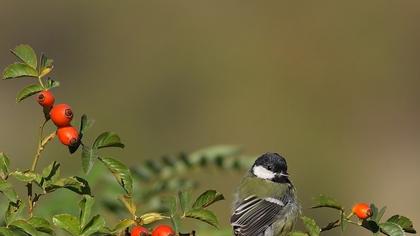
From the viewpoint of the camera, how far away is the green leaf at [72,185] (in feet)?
9.31

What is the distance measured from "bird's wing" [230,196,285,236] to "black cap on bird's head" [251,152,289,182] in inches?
5.8

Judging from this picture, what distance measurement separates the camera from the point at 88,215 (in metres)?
2.78

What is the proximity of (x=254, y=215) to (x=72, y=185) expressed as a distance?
6.37 ft

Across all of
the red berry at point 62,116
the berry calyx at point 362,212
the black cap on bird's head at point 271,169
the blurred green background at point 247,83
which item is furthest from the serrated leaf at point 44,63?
the blurred green background at point 247,83

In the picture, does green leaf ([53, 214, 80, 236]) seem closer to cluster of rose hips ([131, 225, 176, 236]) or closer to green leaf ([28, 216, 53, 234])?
green leaf ([28, 216, 53, 234])

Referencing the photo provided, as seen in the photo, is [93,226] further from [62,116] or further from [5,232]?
[62,116]

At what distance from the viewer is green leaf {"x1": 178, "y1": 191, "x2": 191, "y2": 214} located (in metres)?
3.02

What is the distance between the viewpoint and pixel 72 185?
2.86 metres

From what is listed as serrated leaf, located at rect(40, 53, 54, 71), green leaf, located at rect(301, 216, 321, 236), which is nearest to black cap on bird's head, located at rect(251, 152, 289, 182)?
green leaf, located at rect(301, 216, 321, 236)

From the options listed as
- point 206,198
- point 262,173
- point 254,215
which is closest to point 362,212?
point 206,198

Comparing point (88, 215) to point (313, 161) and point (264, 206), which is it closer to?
point (264, 206)

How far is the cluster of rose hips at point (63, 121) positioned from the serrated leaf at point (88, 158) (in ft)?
0.12

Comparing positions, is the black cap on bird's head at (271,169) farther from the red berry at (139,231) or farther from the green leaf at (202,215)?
the red berry at (139,231)

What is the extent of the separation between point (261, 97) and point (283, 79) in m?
0.62
